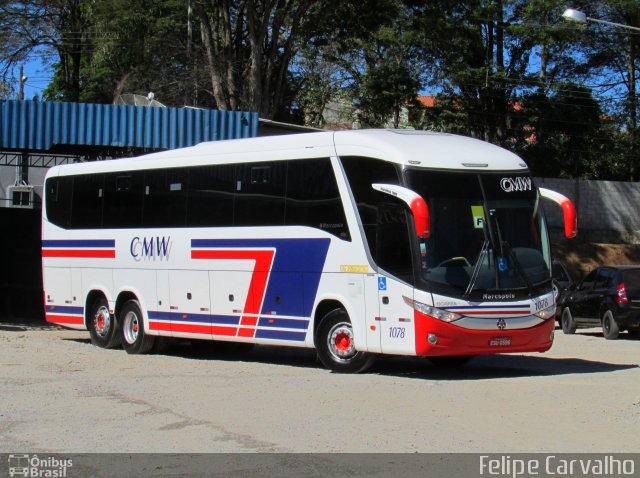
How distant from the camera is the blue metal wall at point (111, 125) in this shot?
2278 cm

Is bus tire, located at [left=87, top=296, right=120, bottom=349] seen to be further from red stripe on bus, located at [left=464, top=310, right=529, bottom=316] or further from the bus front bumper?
red stripe on bus, located at [left=464, top=310, right=529, bottom=316]

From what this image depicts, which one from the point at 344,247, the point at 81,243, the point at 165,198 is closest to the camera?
the point at 344,247

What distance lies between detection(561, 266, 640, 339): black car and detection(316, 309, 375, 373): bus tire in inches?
391

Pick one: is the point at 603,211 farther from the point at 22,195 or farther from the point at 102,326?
the point at 102,326

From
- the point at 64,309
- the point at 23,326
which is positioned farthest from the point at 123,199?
the point at 23,326

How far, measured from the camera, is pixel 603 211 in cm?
4391

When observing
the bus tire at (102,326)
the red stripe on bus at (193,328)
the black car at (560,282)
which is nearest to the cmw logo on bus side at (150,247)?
the red stripe on bus at (193,328)

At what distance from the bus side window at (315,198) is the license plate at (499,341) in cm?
244

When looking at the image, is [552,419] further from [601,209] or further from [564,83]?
[564,83]

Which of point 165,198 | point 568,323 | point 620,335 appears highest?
point 165,198

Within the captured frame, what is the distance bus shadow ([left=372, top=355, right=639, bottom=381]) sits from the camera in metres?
13.8

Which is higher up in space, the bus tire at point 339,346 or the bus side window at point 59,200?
the bus side window at point 59,200

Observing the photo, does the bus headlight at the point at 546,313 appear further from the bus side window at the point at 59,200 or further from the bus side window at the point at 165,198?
the bus side window at the point at 59,200

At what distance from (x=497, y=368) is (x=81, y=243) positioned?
28.1 feet
